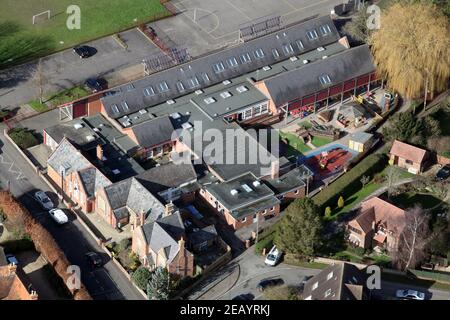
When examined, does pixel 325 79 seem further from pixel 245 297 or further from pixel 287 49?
pixel 245 297

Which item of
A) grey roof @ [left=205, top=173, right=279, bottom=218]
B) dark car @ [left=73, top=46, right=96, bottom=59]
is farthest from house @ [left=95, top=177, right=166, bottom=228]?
dark car @ [left=73, top=46, right=96, bottom=59]

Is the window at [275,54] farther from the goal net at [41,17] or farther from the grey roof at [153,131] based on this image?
the goal net at [41,17]

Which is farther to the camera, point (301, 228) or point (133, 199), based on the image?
point (133, 199)

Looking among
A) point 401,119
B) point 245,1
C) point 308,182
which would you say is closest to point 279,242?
point 308,182

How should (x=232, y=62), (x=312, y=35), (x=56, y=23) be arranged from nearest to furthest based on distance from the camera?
1. (x=232, y=62)
2. (x=312, y=35)
3. (x=56, y=23)

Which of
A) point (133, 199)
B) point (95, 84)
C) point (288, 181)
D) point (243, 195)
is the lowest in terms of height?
point (288, 181)

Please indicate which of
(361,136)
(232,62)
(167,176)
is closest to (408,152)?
(361,136)

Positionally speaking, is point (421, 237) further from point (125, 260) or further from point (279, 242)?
point (125, 260)

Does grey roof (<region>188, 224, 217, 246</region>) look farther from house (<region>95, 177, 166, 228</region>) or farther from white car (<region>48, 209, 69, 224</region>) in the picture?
white car (<region>48, 209, 69, 224</region>)
